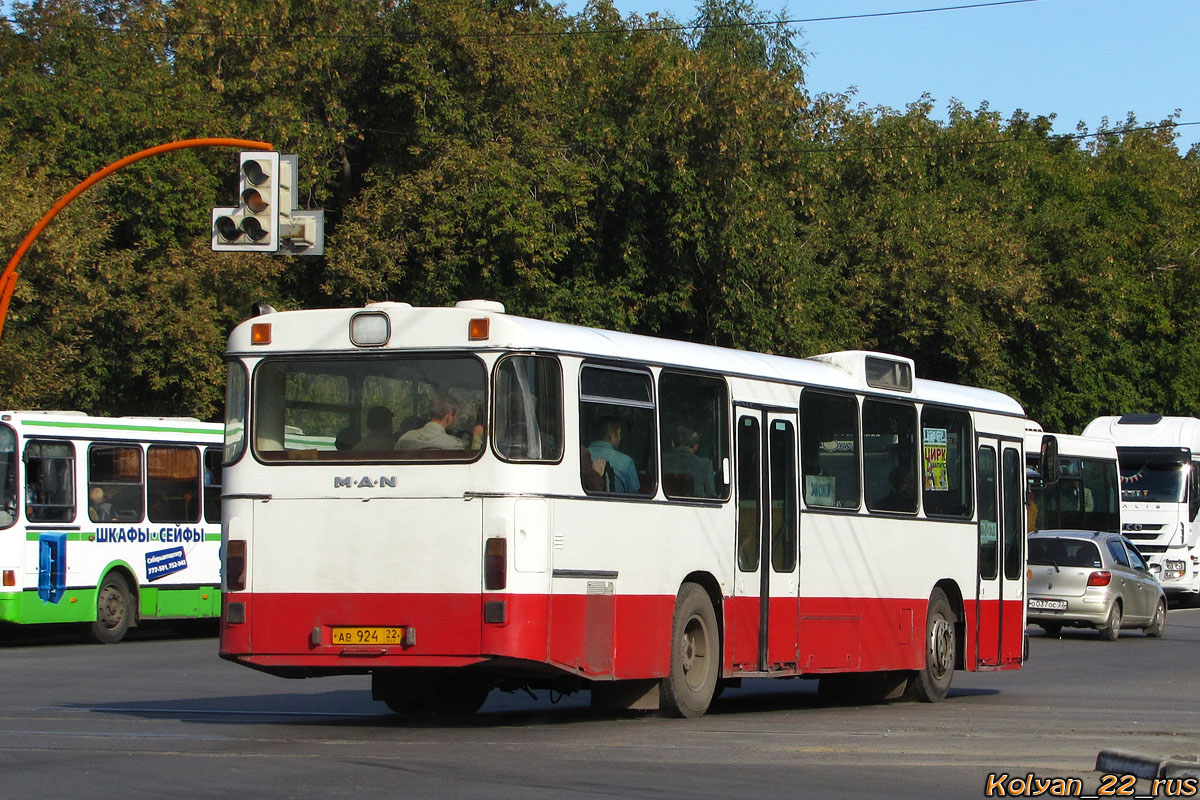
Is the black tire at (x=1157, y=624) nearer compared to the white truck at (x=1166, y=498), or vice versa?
the black tire at (x=1157, y=624)

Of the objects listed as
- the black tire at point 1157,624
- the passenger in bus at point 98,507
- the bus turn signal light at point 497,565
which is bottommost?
the black tire at point 1157,624

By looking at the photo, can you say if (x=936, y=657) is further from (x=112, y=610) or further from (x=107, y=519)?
(x=112, y=610)

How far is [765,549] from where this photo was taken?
14.4 metres

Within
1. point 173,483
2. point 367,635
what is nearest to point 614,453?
point 367,635

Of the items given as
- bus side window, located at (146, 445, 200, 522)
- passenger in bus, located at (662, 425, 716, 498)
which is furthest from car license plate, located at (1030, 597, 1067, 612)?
passenger in bus, located at (662, 425, 716, 498)

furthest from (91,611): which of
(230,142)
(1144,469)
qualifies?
(1144,469)

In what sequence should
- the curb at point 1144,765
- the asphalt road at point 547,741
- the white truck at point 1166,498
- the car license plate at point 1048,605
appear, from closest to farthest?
1. the curb at point 1144,765
2. the asphalt road at point 547,741
3. the car license plate at point 1048,605
4. the white truck at point 1166,498

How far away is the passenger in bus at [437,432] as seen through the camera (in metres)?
11.9

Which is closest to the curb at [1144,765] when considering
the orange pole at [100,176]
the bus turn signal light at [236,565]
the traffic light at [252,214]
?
the bus turn signal light at [236,565]

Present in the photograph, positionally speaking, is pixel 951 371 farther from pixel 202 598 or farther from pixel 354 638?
pixel 354 638

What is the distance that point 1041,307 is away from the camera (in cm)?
4862

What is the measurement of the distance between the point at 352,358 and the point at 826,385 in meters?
4.82

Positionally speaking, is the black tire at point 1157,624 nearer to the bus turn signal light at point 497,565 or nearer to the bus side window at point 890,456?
the bus side window at point 890,456

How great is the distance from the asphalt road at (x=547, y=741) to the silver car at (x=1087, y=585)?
7975mm
